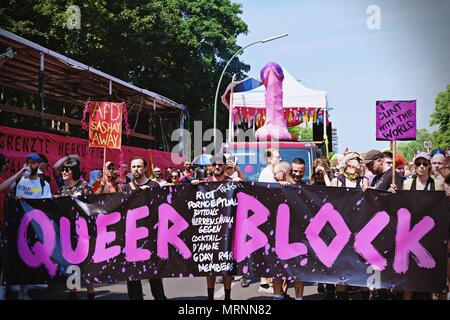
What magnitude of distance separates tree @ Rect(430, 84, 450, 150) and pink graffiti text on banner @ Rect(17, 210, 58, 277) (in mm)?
73940

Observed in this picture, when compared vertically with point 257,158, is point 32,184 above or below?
below

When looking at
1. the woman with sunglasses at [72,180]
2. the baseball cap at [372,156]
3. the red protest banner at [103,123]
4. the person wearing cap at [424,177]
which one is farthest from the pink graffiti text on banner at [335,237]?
the red protest banner at [103,123]

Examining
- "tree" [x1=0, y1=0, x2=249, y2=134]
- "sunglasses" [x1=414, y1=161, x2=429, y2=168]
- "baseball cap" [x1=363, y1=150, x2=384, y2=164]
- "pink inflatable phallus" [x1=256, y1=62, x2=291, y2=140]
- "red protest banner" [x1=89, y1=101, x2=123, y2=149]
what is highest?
"tree" [x1=0, y1=0, x2=249, y2=134]

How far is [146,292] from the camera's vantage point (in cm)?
760

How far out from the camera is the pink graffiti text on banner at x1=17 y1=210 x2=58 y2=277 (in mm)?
6203

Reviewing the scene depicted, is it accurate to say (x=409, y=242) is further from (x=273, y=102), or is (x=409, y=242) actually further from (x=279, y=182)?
(x=273, y=102)

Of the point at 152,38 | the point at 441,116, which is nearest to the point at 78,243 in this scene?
the point at 152,38

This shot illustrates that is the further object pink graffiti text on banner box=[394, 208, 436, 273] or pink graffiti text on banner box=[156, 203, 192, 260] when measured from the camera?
pink graffiti text on banner box=[156, 203, 192, 260]

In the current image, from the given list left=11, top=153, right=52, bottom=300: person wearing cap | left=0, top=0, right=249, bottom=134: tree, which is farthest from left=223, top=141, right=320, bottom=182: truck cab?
left=0, top=0, right=249, bottom=134: tree

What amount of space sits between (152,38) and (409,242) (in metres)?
22.8

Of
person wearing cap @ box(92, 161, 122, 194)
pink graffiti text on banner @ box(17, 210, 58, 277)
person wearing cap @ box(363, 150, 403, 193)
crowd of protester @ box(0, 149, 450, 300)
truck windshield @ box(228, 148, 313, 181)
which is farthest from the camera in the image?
truck windshield @ box(228, 148, 313, 181)

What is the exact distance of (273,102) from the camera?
14852mm

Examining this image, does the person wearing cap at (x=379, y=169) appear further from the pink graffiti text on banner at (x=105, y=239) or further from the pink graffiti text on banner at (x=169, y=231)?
the pink graffiti text on banner at (x=105, y=239)

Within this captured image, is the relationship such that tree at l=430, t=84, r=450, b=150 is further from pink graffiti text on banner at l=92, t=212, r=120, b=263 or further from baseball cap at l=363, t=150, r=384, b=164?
pink graffiti text on banner at l=92, t=212, r=120, b=263
